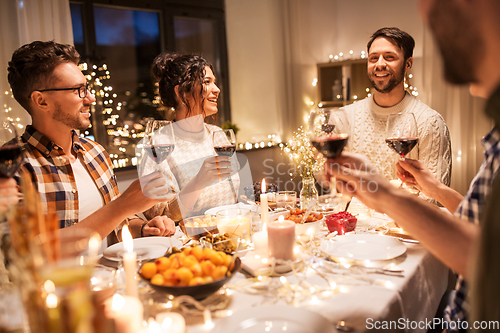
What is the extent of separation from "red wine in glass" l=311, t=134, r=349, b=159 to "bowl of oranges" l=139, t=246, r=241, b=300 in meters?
0.38

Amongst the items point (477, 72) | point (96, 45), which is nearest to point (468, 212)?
point (477, 72)

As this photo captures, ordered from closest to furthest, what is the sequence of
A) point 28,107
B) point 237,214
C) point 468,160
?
1. point 237,214
2. point 28,107
3. point 468,160

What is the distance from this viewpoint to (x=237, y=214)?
4.22ft

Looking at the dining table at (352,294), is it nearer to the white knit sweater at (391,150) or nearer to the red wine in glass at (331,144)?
the red wine in glass at (331,144)

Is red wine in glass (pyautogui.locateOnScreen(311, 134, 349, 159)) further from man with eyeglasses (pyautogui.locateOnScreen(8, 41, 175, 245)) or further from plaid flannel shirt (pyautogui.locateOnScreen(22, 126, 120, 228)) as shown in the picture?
plaid flannel shirt (pyautogui.locateOnScreen(22, 126, 120, 228))

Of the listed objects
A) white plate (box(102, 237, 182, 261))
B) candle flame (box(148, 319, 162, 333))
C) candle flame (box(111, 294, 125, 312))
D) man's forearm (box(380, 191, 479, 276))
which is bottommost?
white plate (box(102, 237, 182, 261))

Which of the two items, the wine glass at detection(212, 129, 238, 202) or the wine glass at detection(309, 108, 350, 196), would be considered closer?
the wine glass at detection(309, 108, 350, 196)

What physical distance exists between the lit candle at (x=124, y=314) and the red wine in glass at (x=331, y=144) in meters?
0.59

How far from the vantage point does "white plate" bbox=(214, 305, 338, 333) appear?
Answer: 0.71 m

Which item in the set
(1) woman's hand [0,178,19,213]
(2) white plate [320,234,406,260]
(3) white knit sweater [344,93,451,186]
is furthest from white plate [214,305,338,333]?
(3) white knit sweater [344,93,451,186]

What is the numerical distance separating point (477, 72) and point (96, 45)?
340 centimetres

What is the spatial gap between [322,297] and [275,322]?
7.3 inches

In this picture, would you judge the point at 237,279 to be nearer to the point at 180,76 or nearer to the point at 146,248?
the point at 146,248

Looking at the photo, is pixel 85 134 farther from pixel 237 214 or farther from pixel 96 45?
pixel 237 214
